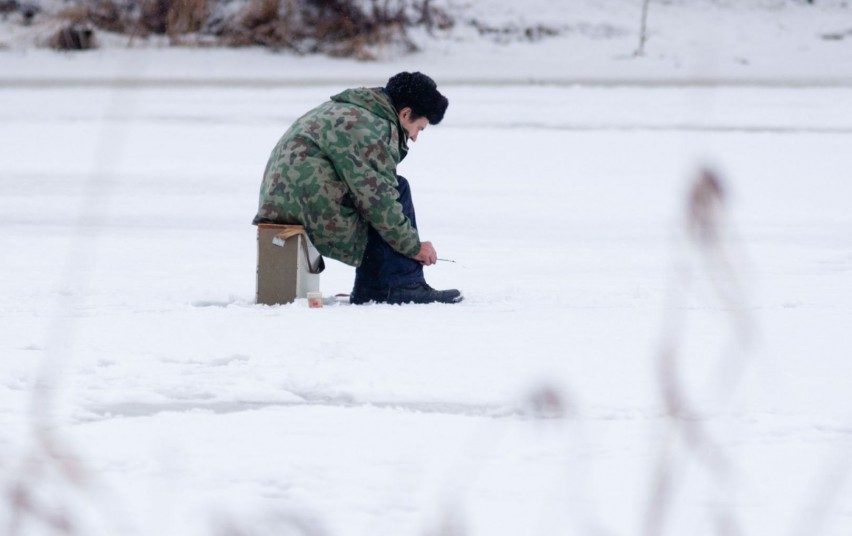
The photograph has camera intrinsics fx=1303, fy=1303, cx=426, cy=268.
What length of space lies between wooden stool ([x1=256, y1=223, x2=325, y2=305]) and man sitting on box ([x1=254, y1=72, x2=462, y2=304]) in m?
0.07

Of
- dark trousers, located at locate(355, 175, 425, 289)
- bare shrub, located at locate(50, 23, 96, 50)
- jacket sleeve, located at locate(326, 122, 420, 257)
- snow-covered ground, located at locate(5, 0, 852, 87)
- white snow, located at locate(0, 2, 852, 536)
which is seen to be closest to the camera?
white snow, located at locate(0, 2, 852, 536)

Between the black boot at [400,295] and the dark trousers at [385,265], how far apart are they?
0.02 meters

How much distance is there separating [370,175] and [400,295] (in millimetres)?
506

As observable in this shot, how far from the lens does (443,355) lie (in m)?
3.91

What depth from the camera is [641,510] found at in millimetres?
2533

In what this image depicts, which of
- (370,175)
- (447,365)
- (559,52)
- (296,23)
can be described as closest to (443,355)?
(447,365)

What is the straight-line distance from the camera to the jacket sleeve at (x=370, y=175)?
4465 mm

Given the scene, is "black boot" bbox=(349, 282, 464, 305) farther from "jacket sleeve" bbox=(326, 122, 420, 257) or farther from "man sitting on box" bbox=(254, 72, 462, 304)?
"jacket sleeve" bbox=(326, 122, 420, 257)

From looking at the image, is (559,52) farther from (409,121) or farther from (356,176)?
(356,176)

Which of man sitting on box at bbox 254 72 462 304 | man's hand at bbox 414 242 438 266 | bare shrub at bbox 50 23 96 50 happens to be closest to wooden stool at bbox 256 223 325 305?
man sitting on box at bbox 254 72 462 304

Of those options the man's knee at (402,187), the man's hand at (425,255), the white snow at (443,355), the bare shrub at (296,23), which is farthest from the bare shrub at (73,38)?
the man's hand at (425,255)

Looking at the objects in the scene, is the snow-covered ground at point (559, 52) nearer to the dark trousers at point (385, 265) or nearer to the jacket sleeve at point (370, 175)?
the dark trousers at point (385, 265)

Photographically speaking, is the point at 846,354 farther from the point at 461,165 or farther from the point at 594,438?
the point at 461,165

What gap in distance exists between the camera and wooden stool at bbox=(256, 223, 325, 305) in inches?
179
